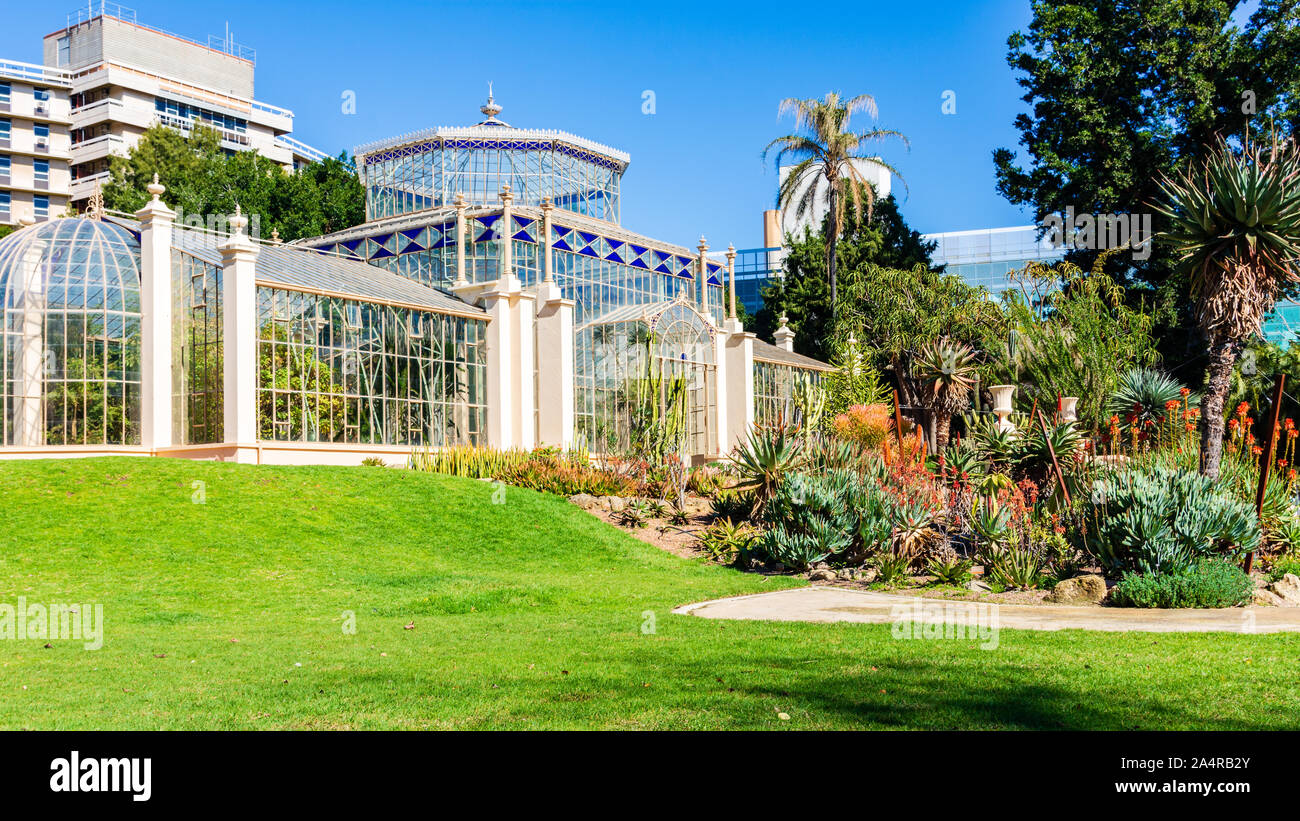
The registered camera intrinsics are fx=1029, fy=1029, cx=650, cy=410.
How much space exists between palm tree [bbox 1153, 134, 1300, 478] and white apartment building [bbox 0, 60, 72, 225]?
70040 millimetres

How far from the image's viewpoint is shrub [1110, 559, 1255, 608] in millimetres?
10883

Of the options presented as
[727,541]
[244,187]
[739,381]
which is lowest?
[727,541]

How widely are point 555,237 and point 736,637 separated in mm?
24053

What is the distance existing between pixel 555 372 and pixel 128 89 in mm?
55763

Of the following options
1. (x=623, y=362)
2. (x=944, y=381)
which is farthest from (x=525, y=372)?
(x=944, y=381)

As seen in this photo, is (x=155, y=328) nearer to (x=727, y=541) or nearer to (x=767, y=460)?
(x=727, y=541)

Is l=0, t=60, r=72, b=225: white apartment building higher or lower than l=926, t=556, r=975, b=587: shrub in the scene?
higher

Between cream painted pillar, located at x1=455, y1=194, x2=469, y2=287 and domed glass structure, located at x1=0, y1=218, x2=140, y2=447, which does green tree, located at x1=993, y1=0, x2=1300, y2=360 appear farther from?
domed glass structure, located at x1=0, y1=218, x2=140, y2=447

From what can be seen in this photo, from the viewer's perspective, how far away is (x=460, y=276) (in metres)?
30.3

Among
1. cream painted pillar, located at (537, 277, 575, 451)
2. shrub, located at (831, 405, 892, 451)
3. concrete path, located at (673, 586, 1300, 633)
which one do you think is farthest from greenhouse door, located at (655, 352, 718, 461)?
concrete path, located at (673, 586, 1300, 633)

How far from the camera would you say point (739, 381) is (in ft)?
113

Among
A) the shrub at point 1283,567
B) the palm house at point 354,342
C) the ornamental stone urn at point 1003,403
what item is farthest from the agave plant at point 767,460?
the shrub at point 1283,567

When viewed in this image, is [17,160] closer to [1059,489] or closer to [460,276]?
[460,276]
